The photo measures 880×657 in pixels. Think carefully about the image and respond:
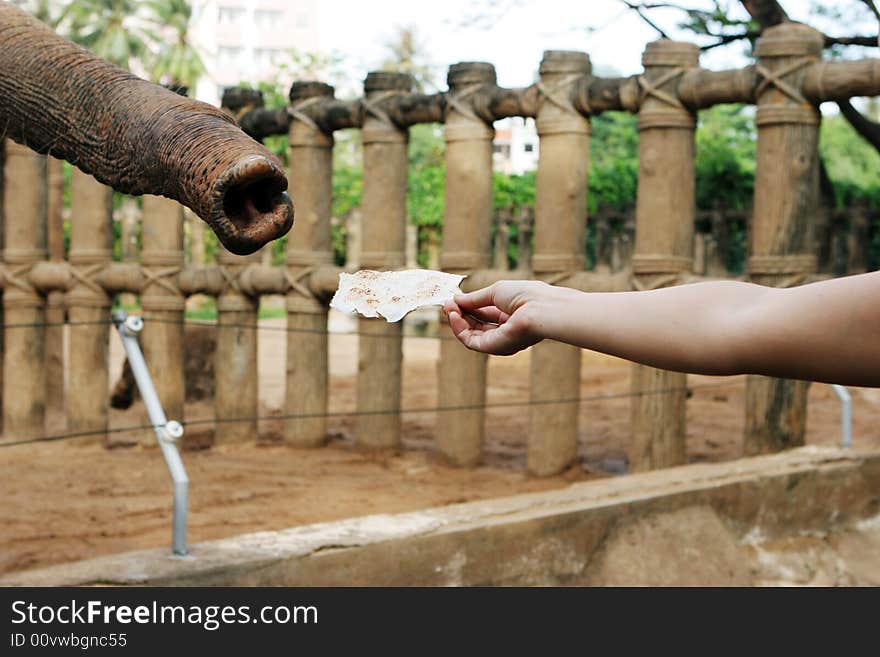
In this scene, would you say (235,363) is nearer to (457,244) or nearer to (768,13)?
(457,244)

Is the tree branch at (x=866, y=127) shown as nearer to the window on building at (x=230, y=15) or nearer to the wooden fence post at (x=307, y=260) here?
the wooden fence post at (x=307, y=260)

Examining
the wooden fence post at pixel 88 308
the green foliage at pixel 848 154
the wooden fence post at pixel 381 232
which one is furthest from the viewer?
the green foliage at pixel 848 154

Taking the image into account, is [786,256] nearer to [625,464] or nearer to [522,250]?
[625,464]

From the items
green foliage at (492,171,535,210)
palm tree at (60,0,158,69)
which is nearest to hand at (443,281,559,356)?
green foliage at (492,171,535,210)

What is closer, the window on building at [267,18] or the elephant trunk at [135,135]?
the elephant trunk at [135,135]

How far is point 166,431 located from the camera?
12.8ft

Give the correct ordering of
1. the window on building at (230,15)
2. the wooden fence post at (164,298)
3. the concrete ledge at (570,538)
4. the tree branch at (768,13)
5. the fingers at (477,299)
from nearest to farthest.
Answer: the fingers at (477,299) < the concrete ledge at (570,538) < the wooden fence post at (164,298) < the tree branch at (768,13) < the window on building at (230,15)

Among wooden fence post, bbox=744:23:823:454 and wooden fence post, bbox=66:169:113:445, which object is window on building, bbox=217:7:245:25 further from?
wooden fence post, bbox=744:23:823:454

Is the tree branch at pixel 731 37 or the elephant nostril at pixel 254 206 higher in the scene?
the tree branch at pixel 731 37

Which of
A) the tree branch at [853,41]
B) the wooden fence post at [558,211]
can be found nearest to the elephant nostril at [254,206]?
the wooden fence post at [558,211]

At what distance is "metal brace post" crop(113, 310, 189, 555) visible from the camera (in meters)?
3.60

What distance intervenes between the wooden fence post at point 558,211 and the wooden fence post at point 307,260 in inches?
59.4

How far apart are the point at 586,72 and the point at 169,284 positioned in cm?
291

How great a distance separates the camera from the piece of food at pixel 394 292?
6.01 ft
